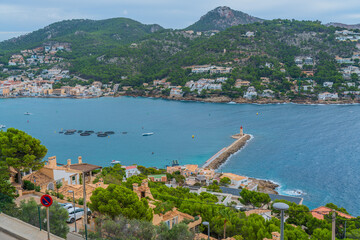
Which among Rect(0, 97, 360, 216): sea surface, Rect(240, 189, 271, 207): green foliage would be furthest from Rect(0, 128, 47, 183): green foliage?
Rect(0, 97, 360, 216): sea surface

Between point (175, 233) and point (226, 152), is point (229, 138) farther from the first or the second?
point (175, 233)

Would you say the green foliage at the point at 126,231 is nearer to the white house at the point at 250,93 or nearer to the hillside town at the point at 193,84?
the hillside town at the point at 193,84

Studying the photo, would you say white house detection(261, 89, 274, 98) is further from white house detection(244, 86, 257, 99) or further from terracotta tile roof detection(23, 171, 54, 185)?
terracotta tile roof detection(23, 171, 54, 185)

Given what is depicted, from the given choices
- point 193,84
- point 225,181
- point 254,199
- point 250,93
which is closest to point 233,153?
point 225,181

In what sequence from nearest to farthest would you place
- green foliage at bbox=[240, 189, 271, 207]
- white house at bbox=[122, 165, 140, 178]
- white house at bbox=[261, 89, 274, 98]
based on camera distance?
green foliage at bbox=[240, 189, 271, 207]
white house at bbox=[122, 165, 140, 178]
white house at bbox=[261, 89, 274, 98]

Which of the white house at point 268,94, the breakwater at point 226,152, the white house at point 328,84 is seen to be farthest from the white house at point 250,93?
the breakwater at point 226,152

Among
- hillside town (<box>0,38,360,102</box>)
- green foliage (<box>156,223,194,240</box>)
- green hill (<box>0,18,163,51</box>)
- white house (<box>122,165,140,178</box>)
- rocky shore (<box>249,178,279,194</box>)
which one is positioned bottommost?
rocky shore (<box>249,178,279,194</box>)

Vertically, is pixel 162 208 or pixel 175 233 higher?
pixel 175 233
